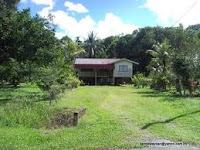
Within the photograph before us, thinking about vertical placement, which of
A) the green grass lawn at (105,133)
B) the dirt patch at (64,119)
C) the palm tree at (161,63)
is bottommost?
the green grass lawn at (105,133)

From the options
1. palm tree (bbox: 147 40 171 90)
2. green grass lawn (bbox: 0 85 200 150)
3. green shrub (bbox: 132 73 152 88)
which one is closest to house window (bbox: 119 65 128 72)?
green shrub (bbox: 132 73 152 88)

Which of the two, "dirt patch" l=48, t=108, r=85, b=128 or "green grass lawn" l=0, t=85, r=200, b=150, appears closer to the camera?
"green grass lawn" l=0, t=85, r=200, b=150

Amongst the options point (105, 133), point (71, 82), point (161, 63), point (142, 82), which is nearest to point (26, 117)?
point (105, 133)

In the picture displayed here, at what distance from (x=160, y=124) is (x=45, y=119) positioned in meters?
4.13

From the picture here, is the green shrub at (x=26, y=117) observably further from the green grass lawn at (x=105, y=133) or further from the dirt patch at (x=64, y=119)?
the green grass lawn at (x=105, y=133)

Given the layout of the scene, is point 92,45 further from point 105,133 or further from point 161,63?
point 105,133

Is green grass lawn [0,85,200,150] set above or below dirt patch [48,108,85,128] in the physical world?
below

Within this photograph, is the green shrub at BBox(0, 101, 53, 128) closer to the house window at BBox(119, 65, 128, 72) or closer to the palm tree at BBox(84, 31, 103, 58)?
the house window at BBox(119, 65, 128, 72)

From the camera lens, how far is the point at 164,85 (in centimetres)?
4059

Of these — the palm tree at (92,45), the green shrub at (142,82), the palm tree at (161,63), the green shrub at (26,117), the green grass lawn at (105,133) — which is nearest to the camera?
the green grass lawn at (105,133)

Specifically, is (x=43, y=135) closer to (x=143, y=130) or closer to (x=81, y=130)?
(x=81, y=130)

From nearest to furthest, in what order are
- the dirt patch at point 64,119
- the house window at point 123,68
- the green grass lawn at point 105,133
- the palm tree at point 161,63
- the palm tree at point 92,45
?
the green grass lawn at point 105,133
the dirt patch at point 64,119
the palm tree at point 161,63
the house window at point 123,68
the palm tree at point 92,45

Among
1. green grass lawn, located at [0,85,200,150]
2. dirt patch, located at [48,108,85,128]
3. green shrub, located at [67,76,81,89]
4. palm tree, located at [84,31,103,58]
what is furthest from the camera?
palm tree, located at [84,31,103,58]

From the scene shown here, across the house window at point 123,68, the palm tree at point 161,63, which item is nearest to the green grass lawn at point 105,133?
the palm tree at point 161,63
